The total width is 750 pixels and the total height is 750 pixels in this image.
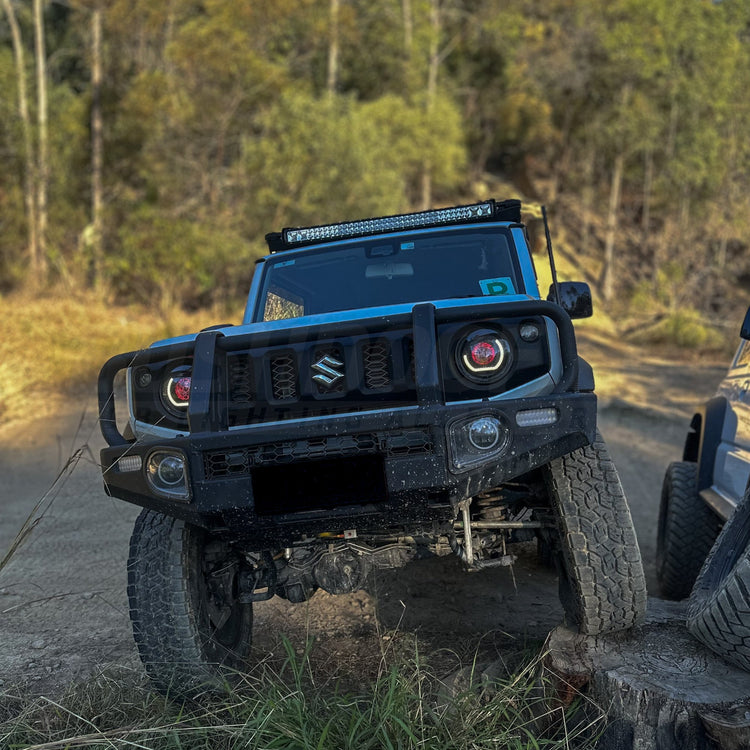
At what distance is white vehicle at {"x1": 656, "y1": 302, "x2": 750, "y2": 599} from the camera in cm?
455

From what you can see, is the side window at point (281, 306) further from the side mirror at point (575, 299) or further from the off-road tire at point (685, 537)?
the off-road tire at point (685, 537)

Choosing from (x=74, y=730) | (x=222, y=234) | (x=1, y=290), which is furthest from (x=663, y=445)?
(x=1, y=290)

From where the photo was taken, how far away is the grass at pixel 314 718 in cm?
282

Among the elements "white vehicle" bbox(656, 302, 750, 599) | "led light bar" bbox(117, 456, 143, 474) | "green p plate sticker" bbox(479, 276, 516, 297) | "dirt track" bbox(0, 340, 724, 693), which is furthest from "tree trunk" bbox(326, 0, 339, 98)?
"led light bar" bbox(117, 456, 143, 474)

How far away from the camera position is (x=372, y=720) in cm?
293

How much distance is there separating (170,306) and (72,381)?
19.4 ft

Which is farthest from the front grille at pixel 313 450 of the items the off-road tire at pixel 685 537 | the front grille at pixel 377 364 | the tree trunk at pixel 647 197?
the tree trunk at pixel 647 197

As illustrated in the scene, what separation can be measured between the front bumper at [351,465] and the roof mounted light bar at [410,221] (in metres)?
1.83

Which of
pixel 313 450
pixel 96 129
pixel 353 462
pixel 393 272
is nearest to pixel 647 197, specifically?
pixel 96 129

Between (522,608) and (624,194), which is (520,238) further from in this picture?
(624,194)

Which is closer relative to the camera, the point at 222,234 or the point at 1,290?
the point at 222,234

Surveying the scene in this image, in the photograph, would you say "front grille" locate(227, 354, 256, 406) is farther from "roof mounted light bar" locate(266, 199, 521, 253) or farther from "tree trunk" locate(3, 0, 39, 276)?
"tree trunk" locate(3, 0, 39, 276)

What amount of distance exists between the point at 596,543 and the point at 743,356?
7.46 ft

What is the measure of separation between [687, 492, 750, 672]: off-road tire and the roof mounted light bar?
2.00 metres
